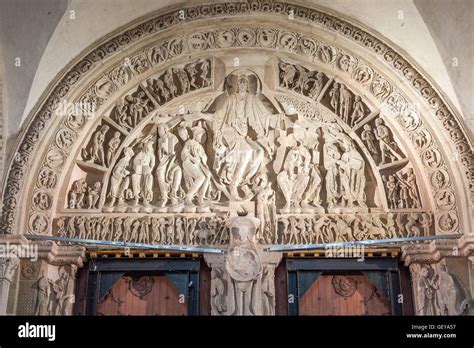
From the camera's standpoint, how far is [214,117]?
1040cm

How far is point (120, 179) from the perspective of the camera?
10078 mm

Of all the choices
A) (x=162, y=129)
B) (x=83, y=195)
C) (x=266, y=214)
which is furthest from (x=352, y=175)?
(x=83, y=195)

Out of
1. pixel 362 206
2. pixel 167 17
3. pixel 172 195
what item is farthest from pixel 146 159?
pixel 362 206

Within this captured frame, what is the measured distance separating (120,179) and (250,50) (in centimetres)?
256

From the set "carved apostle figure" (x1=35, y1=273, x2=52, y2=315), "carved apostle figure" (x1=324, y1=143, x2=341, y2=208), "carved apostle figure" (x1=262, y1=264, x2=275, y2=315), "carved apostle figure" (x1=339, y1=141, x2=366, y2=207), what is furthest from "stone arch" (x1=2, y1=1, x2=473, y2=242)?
"carved apostle figure" (x1=262, y1=264, x2=275, y2=315)

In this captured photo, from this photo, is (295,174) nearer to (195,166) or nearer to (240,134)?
→ (240,134)

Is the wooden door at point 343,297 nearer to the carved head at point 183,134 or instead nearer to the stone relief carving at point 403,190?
the stone relief carving at point 403,190

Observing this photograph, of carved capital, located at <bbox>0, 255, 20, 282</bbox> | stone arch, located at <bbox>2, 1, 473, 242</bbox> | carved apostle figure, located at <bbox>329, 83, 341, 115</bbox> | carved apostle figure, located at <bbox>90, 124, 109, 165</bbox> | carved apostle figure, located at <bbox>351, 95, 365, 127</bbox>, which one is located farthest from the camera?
carved apostle figure, located at <bbox>329, 83, 341, 115</bbox>

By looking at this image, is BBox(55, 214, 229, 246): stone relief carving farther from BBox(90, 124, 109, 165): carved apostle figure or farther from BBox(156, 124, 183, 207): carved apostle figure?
BBox(90, 124, 109, 165): carved apostle figure

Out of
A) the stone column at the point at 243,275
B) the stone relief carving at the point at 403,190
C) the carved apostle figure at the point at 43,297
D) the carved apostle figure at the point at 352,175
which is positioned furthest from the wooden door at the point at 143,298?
the stone relief carving at the point at 403,190

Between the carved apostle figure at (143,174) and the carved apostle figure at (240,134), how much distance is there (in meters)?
0.92

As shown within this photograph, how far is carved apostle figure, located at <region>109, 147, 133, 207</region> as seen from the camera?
9.99 meters

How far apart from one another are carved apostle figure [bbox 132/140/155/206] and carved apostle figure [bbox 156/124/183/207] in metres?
0.12

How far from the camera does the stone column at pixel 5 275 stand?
8.95 metres
